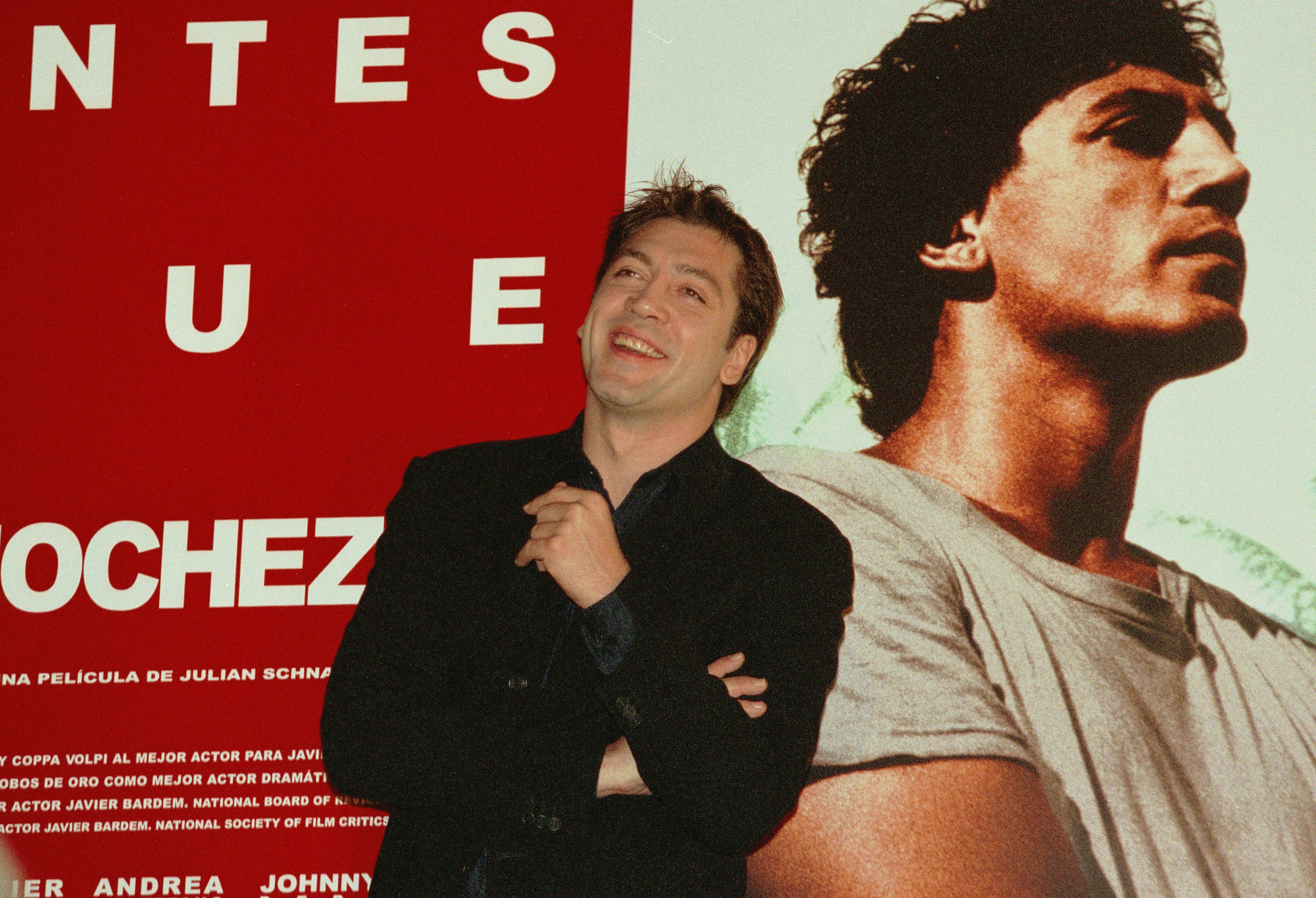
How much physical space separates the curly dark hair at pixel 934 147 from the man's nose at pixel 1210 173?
0.12 meters

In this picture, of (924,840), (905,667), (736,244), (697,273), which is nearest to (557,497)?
(697,273)

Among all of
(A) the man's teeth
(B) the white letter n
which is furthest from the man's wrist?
(B) the white letter n

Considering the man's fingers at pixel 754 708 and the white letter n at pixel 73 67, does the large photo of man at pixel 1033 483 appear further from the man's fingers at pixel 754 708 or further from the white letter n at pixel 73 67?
the white letter n at pixel 73 67

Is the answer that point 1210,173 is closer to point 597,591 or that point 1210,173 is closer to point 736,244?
point 736,244

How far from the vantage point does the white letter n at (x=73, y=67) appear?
130 inches

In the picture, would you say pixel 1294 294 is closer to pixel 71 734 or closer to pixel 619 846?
pixel 619 846

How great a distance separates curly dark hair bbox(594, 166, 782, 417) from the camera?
2.60m

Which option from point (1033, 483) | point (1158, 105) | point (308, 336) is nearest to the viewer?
point (1033, 483)

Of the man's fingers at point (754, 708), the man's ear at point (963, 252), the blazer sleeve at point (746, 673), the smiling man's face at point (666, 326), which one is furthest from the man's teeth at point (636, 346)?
the man's ear at point (963, 252)

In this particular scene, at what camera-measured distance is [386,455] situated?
9.86 ft

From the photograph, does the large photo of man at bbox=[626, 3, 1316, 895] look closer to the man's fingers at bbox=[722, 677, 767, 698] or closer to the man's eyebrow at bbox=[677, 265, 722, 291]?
the man's eyebrow at bbox=[677, 265, 722, 291]

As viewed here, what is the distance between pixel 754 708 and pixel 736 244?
2.92 feet

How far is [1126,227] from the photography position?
9.43 feet

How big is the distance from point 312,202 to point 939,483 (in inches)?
57.3
